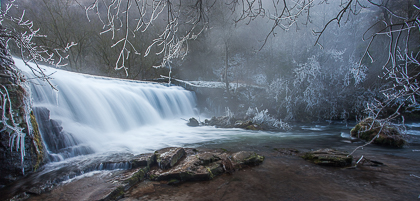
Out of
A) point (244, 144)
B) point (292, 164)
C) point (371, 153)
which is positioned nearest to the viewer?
point (292, 164)

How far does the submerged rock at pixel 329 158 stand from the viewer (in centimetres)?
436

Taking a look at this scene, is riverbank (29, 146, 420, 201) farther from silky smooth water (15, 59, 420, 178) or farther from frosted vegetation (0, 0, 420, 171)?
frosted vegetation (0, 0, 420, 171)

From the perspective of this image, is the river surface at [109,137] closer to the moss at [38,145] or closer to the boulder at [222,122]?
the moss at [38,145]

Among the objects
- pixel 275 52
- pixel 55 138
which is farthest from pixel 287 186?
pixel 275 52

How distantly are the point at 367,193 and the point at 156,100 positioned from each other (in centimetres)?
1129

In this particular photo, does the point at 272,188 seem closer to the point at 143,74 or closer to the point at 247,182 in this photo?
the point at 247,182

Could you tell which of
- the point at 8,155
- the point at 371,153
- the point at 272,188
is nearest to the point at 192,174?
the point at 272,188

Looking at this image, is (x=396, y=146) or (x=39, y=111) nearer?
(x=39, y=111)

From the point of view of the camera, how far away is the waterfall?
17.3 feet

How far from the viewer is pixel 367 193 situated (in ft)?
10.6

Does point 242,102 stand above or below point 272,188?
above

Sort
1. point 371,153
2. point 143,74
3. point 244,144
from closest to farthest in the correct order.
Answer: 1. point 371,153
2. point 244,144
3. point 143,74

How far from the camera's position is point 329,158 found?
14.8 ft

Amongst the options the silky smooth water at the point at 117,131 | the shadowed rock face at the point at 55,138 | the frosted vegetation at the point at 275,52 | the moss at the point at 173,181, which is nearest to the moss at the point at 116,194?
the moss at the point at 173,181
